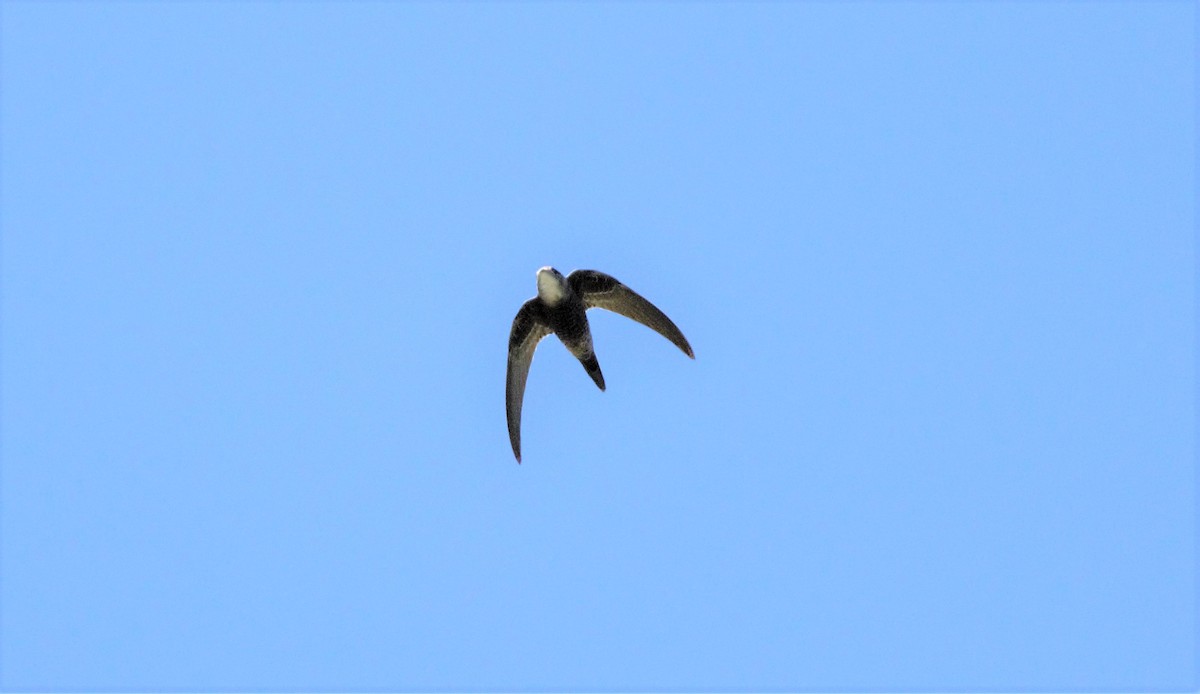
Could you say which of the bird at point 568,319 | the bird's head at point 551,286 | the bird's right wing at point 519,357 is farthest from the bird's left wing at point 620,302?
the bird's right wing at point 519,357

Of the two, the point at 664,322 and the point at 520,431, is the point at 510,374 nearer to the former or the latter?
the point at 520,431

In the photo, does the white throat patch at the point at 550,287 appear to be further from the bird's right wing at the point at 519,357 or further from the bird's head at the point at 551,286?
the bird's right wing at the point at 519,357

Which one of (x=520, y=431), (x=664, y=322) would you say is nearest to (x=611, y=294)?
(x=664, y=322)

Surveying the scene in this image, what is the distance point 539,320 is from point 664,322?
1.17m

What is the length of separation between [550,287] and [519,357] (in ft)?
3.80

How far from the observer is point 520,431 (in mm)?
12656

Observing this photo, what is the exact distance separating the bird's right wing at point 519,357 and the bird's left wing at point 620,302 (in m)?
0.46

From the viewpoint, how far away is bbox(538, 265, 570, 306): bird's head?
37.7 ft

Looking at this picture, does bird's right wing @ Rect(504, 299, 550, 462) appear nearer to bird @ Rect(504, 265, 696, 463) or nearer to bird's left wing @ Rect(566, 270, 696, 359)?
bird @ Rect(504, 265, 696, 463)

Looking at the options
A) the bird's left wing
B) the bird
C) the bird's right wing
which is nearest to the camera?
the bird

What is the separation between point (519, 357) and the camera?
12.6m

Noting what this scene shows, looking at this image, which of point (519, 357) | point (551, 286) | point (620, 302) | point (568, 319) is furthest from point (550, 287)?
point (519, 357)

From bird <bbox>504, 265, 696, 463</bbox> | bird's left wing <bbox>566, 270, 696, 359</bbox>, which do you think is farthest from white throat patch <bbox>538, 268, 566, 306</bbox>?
bird's left wing <bbox>566, 270, 696, 359</bbox>

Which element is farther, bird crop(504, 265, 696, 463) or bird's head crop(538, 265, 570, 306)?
bird crop(504, 265, 696, 463)
